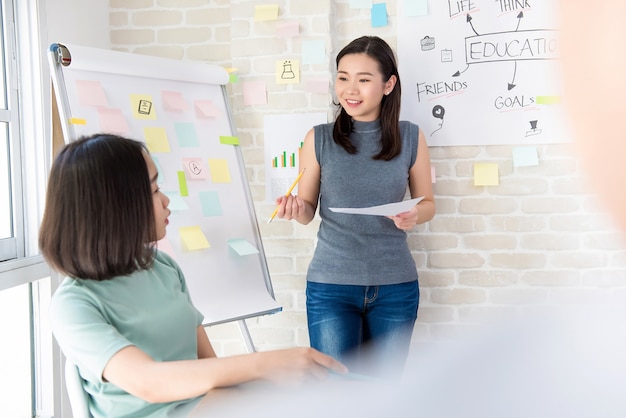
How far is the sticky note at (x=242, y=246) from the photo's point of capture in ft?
7.27

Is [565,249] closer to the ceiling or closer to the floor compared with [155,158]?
closer to the floor

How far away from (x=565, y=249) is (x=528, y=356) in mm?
2295

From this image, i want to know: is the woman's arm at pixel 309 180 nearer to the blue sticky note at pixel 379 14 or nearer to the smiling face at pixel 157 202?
the blue sticky note at pixel 379 14

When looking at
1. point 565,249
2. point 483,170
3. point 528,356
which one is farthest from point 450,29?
point 528,356

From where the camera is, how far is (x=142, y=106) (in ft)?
7.08

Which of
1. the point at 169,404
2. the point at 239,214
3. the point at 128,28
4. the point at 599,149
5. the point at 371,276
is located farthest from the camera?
the point at 128,28

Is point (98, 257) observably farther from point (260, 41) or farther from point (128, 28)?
point (128, 28)

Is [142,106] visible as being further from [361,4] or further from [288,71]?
[361,4]

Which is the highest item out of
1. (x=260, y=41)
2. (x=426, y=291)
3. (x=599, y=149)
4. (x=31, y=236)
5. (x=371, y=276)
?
(x=260, y=41)

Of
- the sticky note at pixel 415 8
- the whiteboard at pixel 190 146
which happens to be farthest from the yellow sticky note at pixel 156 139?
the sticky note at pixel 415 8

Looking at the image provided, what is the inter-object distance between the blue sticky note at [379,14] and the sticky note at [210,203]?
0.94 meters

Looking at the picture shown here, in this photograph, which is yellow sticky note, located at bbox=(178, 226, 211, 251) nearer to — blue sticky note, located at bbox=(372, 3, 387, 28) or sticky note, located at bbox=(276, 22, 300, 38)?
sticky note, located at bbox=(276, 22, 300, 38)

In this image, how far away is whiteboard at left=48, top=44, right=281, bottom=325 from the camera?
79.1 inches

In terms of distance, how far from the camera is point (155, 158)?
2.14 meters
